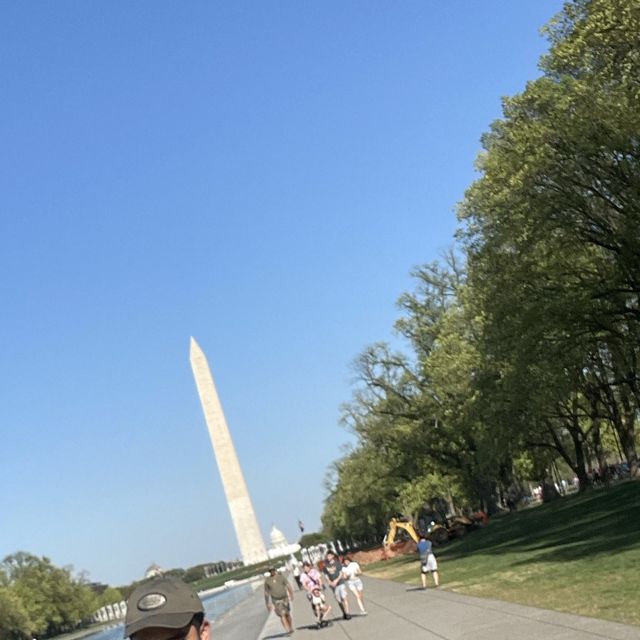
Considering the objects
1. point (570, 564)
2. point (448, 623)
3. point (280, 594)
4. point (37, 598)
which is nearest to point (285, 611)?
point (280, 594)

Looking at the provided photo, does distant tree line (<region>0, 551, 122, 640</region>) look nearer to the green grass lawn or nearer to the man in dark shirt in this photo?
the green grass lawn

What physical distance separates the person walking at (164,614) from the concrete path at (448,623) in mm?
8289

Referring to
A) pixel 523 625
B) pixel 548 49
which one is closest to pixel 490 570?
pixel 523 625

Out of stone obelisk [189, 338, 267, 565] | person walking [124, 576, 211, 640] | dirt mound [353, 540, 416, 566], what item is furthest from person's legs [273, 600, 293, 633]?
stone obelisk [189, 338, 267, 565]

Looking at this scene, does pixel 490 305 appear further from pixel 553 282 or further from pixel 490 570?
pixel 490 570

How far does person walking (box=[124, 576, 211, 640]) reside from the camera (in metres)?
3.71

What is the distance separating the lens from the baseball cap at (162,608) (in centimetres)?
371

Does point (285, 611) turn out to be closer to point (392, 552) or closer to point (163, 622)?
point (163, 622)

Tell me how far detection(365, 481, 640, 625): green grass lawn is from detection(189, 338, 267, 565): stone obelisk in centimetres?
5800

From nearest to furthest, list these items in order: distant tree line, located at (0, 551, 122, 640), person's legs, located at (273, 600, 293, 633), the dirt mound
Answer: person's legs, located at (273, 600, 293, 633), the dirt mound, distant tree line, located at (0, 551, 122, 640)

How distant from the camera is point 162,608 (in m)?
3.73

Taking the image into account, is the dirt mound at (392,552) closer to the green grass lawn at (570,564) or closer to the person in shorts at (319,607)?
the green grass lawn at (570,564)

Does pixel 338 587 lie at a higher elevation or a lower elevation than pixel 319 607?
higher

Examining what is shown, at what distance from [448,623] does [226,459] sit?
8434 cm
